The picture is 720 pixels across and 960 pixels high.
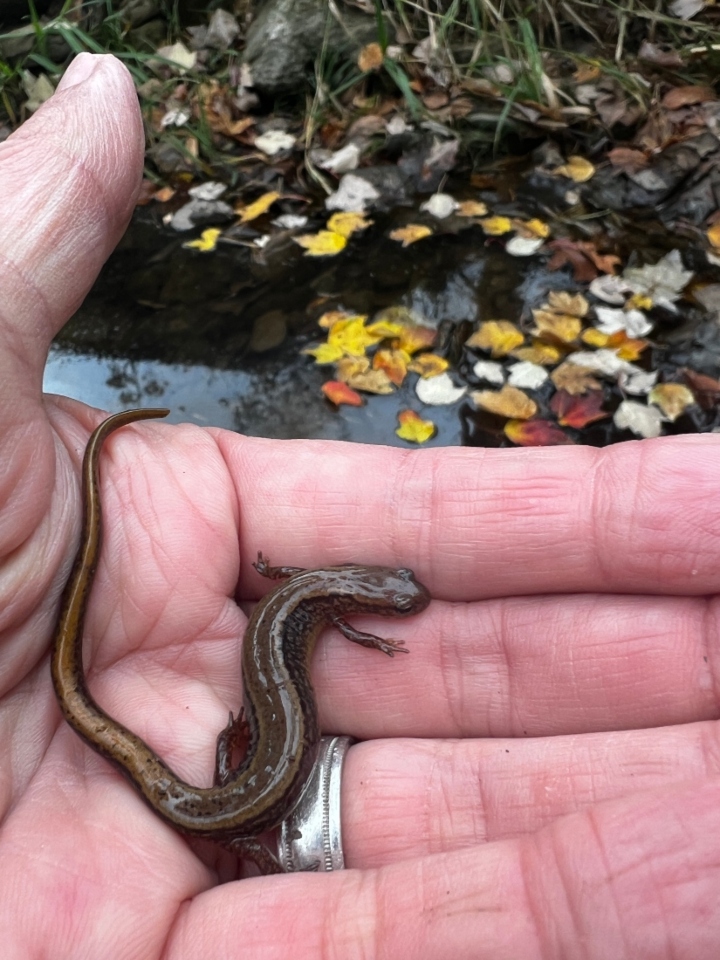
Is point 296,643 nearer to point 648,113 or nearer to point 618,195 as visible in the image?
point 618,195

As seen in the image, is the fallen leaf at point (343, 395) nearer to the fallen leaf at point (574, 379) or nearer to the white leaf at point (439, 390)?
the white leaf at point (439, 390)

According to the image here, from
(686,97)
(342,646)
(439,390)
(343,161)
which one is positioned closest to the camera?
(342,646)

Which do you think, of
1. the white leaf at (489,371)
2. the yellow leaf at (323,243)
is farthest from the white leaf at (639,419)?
the yellow leaf at (323,243)

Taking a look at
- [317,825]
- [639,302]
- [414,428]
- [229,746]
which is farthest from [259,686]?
[639,302]

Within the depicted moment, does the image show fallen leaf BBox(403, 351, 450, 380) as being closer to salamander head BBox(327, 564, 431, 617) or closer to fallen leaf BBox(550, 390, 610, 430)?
fallen leaf BBox(550, 390, 610, 430)

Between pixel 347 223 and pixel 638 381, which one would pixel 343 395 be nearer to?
pixel 347 223

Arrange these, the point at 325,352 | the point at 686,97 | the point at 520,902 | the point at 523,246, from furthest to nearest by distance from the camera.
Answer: the point at 686,97 < the point at 523,246 < the point at 325,352 < the point at 520,902

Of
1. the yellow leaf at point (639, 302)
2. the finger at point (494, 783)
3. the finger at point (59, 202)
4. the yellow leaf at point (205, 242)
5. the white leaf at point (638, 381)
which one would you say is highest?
the finger at point (59, 202)
